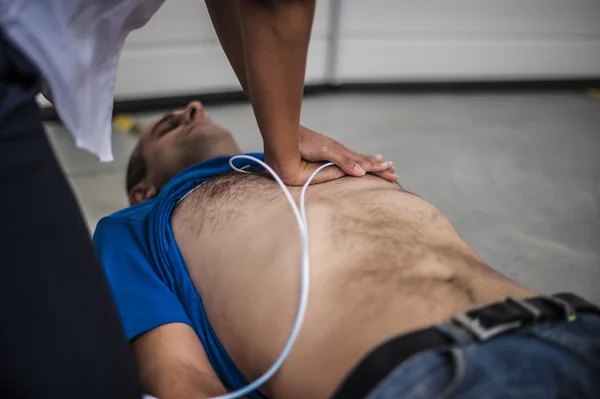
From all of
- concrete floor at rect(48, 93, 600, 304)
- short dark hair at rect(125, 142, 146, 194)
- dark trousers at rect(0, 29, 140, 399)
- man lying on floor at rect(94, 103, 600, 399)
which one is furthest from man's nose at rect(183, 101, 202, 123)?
dark trousers at rect(0, 29, 140, 399)

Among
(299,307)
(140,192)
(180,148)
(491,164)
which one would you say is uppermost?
(299,307)

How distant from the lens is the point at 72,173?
188 centimetres

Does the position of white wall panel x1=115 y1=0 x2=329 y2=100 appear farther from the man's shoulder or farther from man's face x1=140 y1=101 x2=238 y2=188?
the man's shoulder

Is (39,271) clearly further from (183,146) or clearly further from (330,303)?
(183,146)

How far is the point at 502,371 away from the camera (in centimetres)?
61

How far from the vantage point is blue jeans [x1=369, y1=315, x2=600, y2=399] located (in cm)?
60

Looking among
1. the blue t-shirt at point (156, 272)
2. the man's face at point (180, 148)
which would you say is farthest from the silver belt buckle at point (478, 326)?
the man's face at point (180, 148)

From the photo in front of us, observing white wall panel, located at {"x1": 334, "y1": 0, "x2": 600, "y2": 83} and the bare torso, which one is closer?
the bare torso

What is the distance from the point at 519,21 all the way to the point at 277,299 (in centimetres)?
229

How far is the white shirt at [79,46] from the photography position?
2.08 feet

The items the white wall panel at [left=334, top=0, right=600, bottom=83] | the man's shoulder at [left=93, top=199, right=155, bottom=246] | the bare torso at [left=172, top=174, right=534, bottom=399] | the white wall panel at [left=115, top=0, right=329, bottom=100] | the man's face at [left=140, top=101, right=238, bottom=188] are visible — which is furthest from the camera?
the white wall panel at [left=334, top=0, right=600, bottom=83]

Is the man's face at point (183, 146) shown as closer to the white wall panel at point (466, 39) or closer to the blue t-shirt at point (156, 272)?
the blue t-shirt at point (156, 272)

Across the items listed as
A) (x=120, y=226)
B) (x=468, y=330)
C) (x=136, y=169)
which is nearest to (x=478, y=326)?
(x=468, y=330)

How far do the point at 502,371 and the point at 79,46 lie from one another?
2.03 ft
